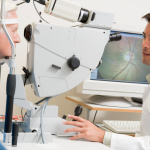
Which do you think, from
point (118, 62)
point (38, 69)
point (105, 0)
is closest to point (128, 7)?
point (105, 0)

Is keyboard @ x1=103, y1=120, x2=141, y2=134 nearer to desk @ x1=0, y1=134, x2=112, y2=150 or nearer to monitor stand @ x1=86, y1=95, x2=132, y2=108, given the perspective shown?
monitor stand @ x1=86, y1=95, x2=132, y2=108

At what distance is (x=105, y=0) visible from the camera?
1.90 m

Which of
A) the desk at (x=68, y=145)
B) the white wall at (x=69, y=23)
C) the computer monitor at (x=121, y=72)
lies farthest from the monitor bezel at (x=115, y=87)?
the desk at (x=68, y=145)

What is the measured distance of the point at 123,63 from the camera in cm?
154

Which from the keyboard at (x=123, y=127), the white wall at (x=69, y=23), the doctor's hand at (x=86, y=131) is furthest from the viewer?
the white wall at (x=69, y=23)

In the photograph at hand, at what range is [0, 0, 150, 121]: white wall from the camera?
168cm

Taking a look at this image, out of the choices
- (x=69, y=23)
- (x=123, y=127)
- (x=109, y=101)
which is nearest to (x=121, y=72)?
(x=109, y=101)

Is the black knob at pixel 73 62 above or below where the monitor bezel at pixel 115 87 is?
above

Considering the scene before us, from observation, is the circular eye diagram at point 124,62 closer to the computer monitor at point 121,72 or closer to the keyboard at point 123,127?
the computer monitor at point 121,72

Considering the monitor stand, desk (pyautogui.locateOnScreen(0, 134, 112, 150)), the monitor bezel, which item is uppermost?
the monitor bezel

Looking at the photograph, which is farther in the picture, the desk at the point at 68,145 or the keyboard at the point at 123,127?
the keyboard at the point at 123,127

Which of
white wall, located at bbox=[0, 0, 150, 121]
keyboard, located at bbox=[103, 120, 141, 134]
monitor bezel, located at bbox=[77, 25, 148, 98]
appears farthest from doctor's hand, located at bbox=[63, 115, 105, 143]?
white wall, located at bbox=[0, 0, 150, 121]

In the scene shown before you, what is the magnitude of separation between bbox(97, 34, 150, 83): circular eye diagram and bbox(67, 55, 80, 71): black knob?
24.9 inches

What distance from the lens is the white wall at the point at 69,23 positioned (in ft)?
5.50
